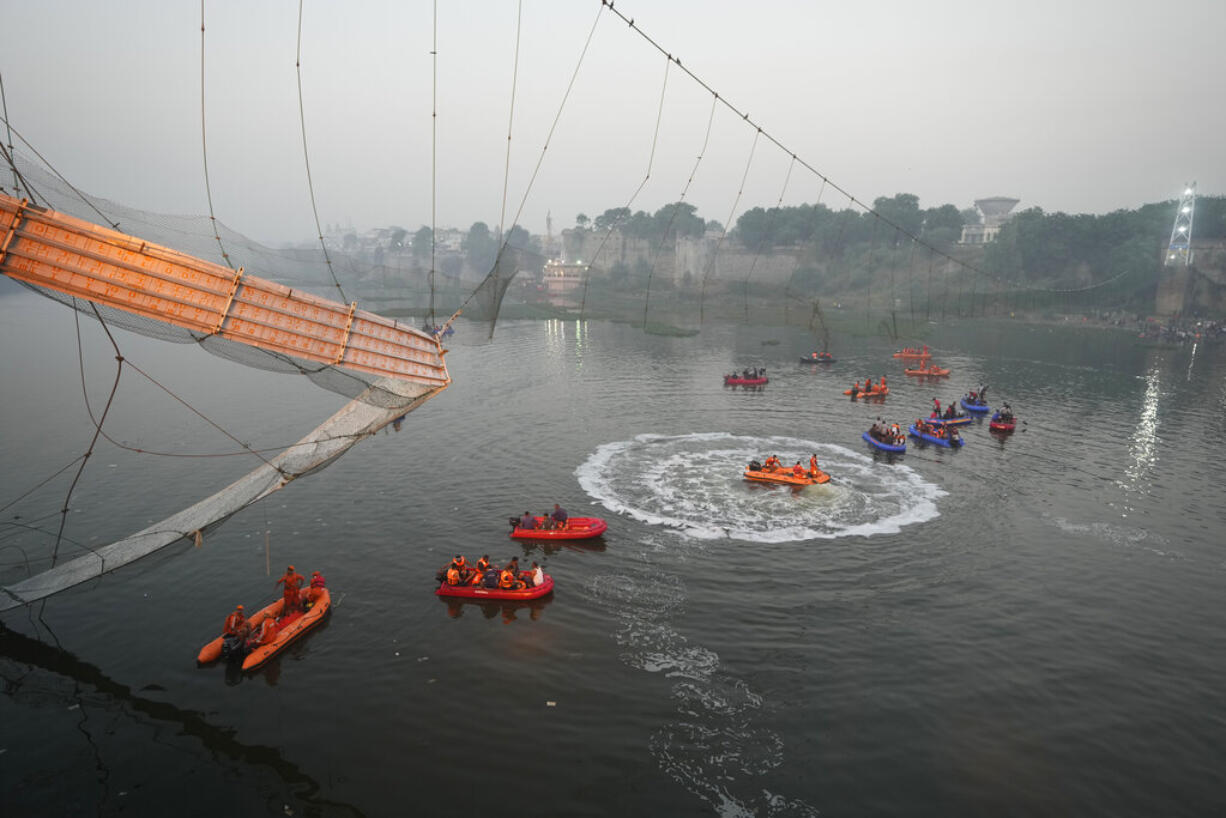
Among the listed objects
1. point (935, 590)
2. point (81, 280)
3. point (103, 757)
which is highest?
point (81, 280)

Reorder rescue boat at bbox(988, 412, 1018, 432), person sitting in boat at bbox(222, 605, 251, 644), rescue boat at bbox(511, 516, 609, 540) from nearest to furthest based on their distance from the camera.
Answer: person sitting in boat at bbox(222, 605, 251, 644) → rescue boat at bbox(511, 516, 609, 540) → rescue boat at bbox(988, 412, 1018, 432)

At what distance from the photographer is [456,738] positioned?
16.9 metres

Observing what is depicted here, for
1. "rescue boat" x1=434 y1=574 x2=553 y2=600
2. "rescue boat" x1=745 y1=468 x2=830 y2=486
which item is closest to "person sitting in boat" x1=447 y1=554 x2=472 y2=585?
"rescue boat" x1=434 y1=574 x2=553 y2=600

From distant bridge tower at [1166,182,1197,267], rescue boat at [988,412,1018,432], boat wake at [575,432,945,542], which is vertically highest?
distant bridge tower at [1166,182,1197,267]

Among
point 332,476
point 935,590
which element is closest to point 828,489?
point 935,590

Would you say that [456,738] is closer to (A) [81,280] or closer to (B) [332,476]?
(A) [81,280]

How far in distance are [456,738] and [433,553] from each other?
37.7 ft

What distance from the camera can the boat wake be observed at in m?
30.4

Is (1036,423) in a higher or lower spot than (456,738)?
higher

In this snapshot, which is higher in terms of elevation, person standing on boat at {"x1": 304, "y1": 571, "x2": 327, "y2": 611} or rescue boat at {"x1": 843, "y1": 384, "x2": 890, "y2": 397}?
rescue boat at {"x1": 843, "y1": 384, "x2": 890, "y2": 397}

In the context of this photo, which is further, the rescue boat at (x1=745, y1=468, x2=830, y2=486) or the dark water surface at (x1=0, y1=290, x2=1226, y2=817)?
the rescue boat at (x1=745, y1=468, x2=830, y2=486)

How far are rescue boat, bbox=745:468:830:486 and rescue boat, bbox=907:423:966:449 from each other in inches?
506

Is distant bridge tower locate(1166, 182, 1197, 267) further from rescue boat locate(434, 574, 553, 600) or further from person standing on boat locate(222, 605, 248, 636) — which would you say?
person standing on boat locate(222, 605, 248, 636)

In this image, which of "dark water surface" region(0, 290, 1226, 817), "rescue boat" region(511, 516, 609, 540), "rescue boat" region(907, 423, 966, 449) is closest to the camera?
"dark water surface" region(0, 290, 1226, 817)
